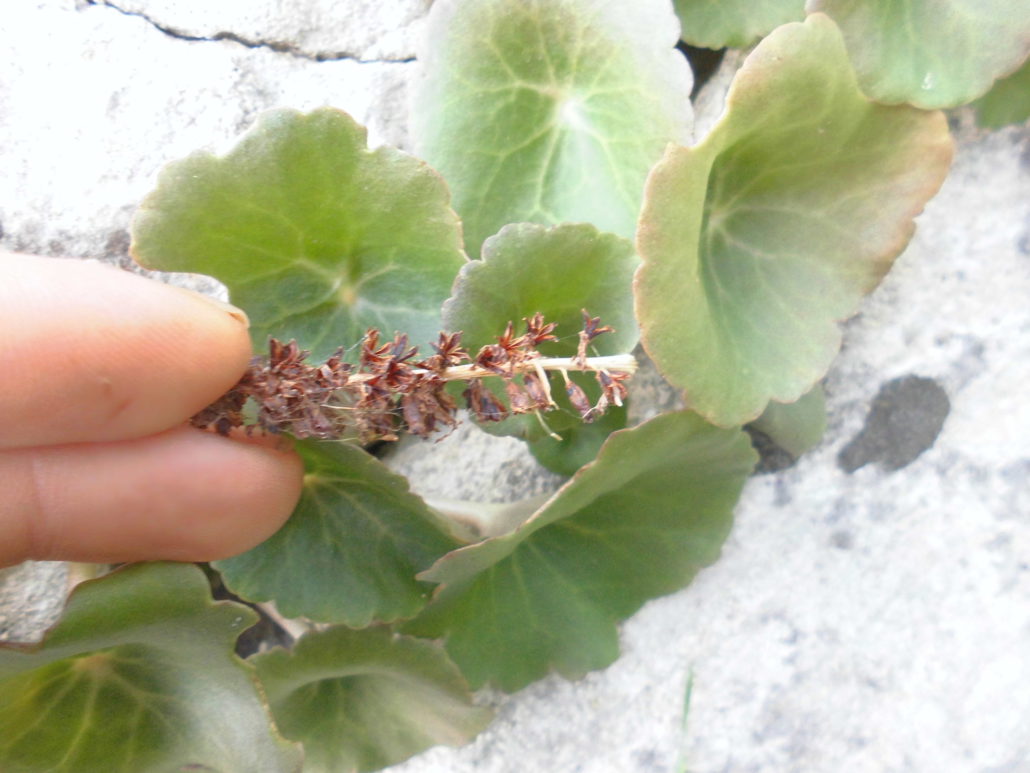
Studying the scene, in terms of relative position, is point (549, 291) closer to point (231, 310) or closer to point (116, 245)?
point (231, 310)

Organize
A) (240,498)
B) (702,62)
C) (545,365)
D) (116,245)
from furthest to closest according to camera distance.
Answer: (702,62) < (116,245) < (240,498) < (545,365)

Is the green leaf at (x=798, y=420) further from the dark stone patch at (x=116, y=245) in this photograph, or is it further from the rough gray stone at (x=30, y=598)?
the rough gray stone at (x=30, y=598)

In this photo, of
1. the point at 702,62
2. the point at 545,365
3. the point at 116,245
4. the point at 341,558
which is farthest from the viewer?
the point at 702,62

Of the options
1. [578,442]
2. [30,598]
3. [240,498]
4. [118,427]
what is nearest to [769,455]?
[578,442]

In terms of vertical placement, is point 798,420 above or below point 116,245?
below

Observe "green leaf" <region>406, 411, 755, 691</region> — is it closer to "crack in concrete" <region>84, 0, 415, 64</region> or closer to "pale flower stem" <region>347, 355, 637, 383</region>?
"pale flower stem" <region>347, 355, 637, 383</region>
